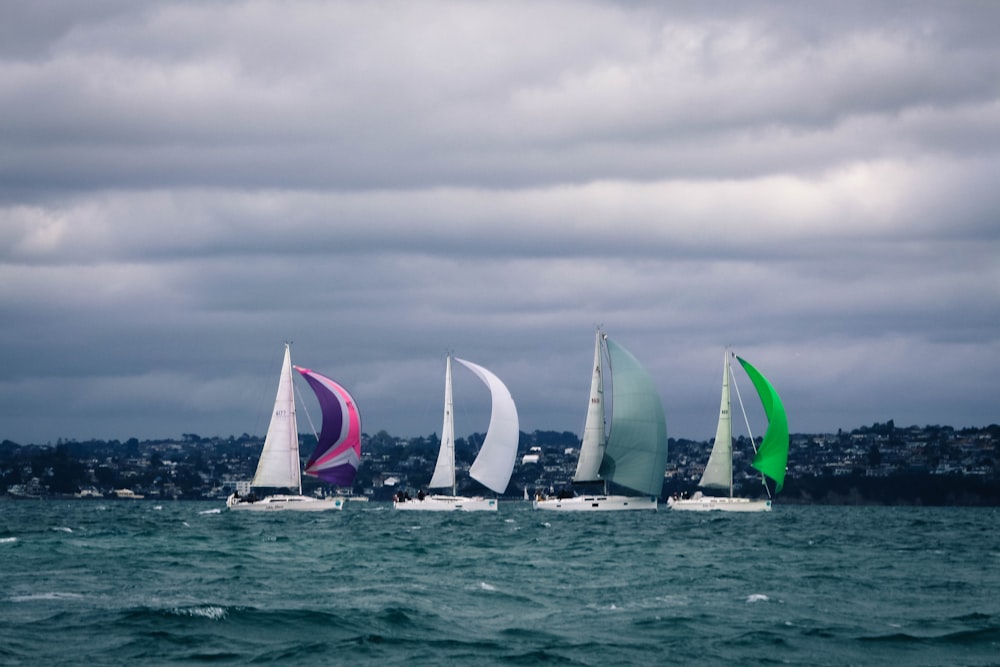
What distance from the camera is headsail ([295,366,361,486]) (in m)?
99.6

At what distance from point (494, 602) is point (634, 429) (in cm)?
6171

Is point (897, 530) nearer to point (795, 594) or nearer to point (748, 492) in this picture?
point (795, 594)

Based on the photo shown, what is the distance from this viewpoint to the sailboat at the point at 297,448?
97.6m

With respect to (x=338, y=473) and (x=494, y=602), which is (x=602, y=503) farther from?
(x=494, y=602)

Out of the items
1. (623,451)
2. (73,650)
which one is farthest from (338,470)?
(73,650)

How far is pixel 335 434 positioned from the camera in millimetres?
101000

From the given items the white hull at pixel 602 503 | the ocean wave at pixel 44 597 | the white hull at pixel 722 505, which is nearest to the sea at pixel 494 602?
the ocean wave at pixel 44 597

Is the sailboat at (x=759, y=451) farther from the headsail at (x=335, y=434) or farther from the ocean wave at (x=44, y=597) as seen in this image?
the ocean wave at (x=44, y=597)

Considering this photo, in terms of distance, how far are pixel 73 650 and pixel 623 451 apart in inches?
2823

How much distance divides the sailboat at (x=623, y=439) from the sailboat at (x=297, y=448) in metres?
15.2

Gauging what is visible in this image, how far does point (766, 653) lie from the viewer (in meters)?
25.9

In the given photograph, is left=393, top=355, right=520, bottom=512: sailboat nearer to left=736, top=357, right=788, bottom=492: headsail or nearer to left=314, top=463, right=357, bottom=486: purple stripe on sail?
left=314, top=463, right=357, bottom=486: purple stripe on sail

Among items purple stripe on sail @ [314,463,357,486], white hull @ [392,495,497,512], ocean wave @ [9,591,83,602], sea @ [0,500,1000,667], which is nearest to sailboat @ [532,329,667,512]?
white hull @ [392,495,497,512]

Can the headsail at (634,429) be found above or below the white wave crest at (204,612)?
above
